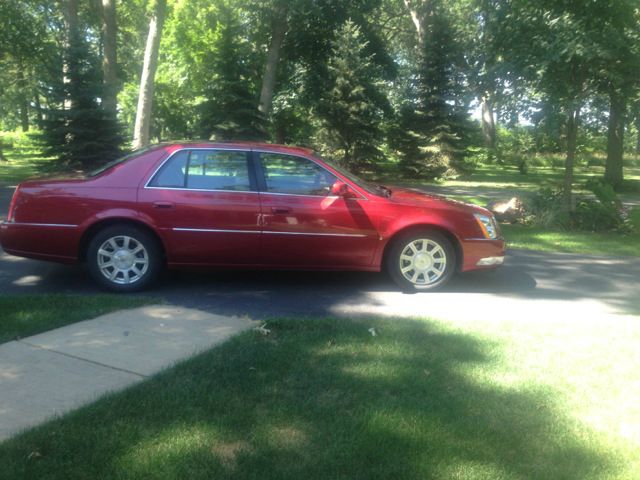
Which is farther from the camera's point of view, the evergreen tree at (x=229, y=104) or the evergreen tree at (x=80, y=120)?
the evergreen tree at (x=229, y=104)

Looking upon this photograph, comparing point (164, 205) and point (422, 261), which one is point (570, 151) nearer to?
point (422, 261)

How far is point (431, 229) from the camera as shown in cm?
683

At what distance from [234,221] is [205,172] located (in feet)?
2.13

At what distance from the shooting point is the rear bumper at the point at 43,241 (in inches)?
252

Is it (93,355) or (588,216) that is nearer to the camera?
(93,355)

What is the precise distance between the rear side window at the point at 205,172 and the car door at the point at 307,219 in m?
0.21

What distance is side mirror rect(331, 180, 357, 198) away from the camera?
6621 mm

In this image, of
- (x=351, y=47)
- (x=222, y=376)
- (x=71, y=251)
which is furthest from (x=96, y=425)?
(x=351, y=47)

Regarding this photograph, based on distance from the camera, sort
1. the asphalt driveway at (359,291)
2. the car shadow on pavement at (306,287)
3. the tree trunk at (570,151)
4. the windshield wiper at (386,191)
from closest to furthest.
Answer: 1. the asphalt driveway at (359,291)
2. the car shadow on pavement at (306,287)
3. the windshield wiper at (386,191)
4. the tree trunk at (570,151)

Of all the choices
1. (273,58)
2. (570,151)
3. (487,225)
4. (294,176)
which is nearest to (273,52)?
(273,58)

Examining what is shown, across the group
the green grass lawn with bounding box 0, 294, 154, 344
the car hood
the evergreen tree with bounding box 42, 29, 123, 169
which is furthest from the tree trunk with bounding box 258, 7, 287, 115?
the green grass lawn with bounding box 0, 294, 154, 344

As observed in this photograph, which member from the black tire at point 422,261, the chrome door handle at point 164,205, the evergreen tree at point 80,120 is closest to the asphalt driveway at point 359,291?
the black tire at point 422,261

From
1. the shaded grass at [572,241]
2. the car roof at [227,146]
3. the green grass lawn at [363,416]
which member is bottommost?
the green grass lawn at [363,416]

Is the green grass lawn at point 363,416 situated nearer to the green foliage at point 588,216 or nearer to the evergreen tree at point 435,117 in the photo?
the green foliage at point 588,216
